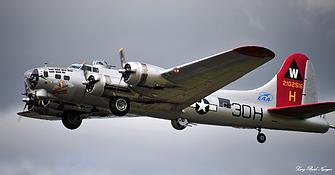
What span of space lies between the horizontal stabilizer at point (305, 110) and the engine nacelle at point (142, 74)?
6.89 m

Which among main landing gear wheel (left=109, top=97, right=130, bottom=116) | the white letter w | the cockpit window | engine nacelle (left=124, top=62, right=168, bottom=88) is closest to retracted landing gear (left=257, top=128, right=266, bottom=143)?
the white letter w

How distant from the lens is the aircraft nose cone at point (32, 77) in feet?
81.5

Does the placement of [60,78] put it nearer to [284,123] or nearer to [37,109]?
[37,109]

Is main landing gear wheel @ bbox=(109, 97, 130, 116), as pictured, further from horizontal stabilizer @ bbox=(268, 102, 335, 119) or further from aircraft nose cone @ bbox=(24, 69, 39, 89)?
horizontal stabilizer @ bbox=(268, 102, 335, 119)

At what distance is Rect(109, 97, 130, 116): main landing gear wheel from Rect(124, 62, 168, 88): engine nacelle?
1.06 meters

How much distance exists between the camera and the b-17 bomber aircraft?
2417 cm

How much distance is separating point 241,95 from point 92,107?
255 inches

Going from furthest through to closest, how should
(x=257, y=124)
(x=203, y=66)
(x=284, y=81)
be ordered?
(x=284, y=81), (x=257, y=124), (x=203, y=66)

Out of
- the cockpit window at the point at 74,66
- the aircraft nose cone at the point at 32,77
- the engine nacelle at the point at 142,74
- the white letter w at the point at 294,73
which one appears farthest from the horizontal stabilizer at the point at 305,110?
the aircraft nose cone at the point at 32,77

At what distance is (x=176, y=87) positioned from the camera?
2533cm

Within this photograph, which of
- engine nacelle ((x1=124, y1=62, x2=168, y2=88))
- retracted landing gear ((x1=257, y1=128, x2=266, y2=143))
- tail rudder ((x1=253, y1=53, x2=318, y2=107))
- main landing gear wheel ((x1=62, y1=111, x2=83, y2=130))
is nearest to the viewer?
engine nacelle ((x1=124, y1=62, x2=168, y2=88))

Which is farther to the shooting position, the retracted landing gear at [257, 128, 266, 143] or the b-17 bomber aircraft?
the retracted landing gear at [257, 128, 266, 143]

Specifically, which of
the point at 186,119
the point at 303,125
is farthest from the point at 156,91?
the point at 303,125

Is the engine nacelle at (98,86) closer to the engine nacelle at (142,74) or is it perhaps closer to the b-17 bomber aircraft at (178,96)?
the b-17 bomber aircraft at (178,96)
